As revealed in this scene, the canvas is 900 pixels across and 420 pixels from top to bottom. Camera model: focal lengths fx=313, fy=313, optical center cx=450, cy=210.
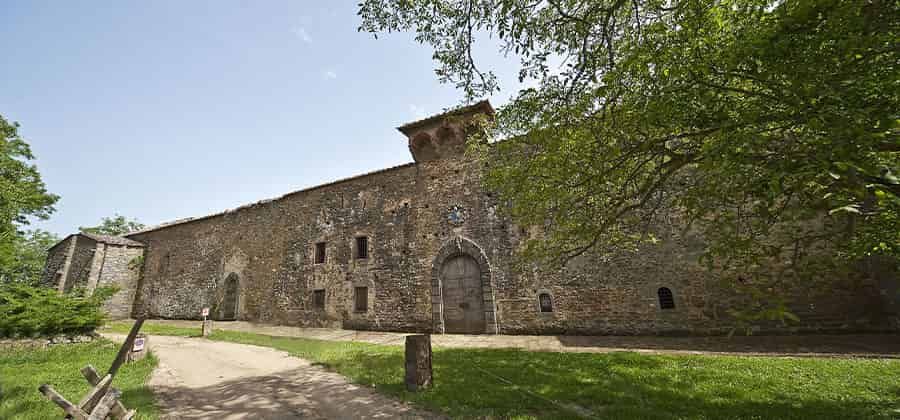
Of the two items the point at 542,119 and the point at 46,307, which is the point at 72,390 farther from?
the point at 542,119

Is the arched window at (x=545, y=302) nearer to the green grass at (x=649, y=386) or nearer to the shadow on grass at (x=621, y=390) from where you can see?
the green grass at (x=649, y=386)

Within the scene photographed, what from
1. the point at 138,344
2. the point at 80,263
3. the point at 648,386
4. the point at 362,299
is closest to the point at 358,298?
the point at 362,299

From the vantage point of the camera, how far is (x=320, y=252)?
16.1m

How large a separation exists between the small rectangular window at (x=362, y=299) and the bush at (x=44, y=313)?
8518 millimetres

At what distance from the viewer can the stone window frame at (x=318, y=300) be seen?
15109 mm

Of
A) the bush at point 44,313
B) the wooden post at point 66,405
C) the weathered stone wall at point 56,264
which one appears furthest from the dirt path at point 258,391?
the weathered stone wall at point 56,264

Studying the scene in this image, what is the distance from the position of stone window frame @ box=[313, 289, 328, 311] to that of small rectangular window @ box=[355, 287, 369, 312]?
5.93ft

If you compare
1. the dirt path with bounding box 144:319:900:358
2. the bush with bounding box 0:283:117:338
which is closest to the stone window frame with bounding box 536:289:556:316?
the dirt path with bounding box 144:319:900:358

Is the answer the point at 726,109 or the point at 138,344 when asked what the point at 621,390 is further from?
the point at 138,344

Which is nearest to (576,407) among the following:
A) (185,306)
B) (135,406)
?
(135,406)

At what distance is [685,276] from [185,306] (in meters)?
26.1

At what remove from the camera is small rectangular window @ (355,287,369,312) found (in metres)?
14.2

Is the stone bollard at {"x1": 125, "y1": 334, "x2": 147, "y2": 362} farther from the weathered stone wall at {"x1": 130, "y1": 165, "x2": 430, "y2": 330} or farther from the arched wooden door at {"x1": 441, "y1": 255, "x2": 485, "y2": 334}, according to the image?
the arched wooden door at {"x1": 441, "y1": 255, "x2": 485, "y2": 334}

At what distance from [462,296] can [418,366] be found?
23.5 ft
